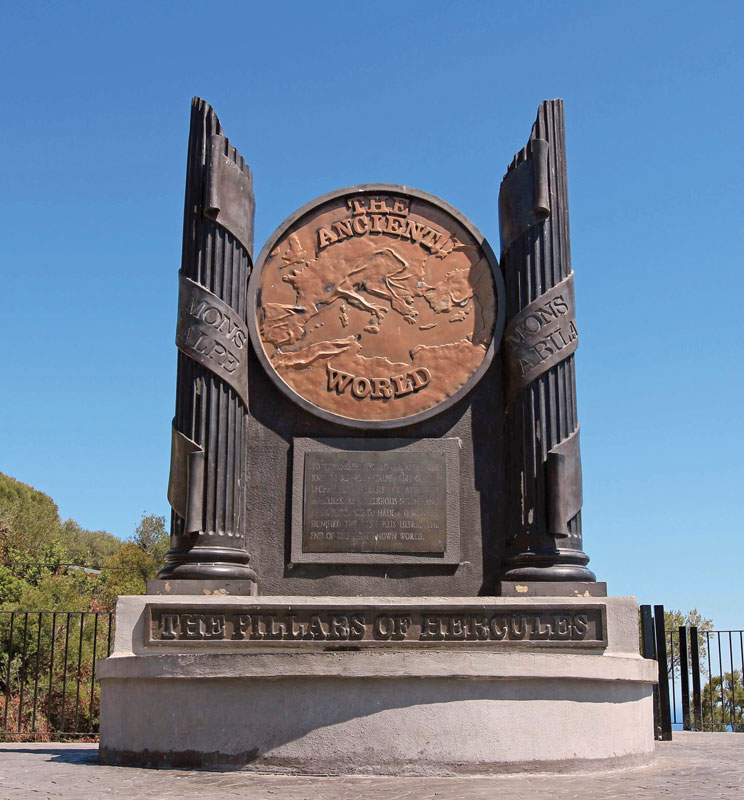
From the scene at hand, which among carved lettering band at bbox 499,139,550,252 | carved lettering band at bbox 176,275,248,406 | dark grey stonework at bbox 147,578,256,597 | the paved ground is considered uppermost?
carved lettering band at bbox 499,139,550,252

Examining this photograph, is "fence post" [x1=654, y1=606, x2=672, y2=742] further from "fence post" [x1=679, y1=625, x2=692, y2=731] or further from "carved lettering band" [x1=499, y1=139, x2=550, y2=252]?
"carved lettering band" [x1=499, y1=139, x2=550, y2=252]

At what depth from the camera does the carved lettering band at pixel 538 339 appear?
9391mm

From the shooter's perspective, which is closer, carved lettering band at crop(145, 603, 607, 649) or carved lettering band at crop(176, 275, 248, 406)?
carved lettering band at crop(145, 603, 607, 649)

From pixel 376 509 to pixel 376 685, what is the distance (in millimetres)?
1961

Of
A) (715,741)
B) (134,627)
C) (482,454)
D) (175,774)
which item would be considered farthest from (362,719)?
(715,741)

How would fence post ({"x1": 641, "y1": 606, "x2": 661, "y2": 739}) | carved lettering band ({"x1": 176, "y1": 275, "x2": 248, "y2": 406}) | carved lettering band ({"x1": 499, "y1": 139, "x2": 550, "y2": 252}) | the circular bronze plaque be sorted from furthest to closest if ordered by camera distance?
fence post ({"x1": 641, "y1": 606, "x2": 661, "y2": 739})
carved lettering band ({"x1": 499, "y1": 139, "x2": 550, "y2": 252})
the circular bronze plaque
carved lettering band ({"x1": 176, "y1": 275, "x2": 248, "y2": 406})

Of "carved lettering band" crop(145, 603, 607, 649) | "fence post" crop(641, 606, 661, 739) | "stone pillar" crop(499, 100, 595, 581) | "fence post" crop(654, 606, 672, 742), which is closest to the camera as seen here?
"carved lettering band" crop(145, 603, 607, 649)

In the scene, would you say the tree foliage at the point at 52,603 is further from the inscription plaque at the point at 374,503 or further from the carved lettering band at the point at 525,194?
the carved lettering band at the point at 525,194

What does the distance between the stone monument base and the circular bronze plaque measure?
2.11m

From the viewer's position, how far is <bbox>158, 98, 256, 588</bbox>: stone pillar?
900cm

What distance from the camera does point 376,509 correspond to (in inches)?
360

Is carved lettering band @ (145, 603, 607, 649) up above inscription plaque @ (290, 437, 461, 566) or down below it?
below

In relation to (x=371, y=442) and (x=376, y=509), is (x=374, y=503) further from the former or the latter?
(x=371, y=442)

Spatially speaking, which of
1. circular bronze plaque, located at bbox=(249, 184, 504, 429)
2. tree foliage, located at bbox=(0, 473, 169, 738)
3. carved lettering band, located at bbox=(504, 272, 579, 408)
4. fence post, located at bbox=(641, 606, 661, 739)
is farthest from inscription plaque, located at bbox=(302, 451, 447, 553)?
fence post, located at bbox=(641, 606, 661, 739)
